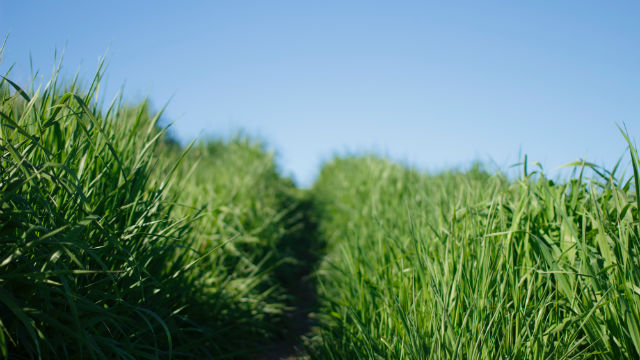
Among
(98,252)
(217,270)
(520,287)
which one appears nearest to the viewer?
(98,252)

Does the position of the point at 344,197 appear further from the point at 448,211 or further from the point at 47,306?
the point at 47,306

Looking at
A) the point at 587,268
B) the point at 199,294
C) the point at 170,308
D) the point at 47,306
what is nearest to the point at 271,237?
the point at 199,294

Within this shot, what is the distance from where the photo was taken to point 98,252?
1.39 metres

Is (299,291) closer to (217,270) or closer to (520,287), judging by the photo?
(217,270)

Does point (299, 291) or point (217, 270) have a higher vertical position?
point (217, 270)

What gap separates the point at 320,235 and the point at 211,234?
2638mm

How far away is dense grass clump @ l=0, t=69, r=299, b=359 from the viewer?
1180 millimetres

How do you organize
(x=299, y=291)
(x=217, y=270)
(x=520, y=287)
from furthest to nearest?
→ (x=299, y=291), (x=217, y=270), (x=520, y=287)

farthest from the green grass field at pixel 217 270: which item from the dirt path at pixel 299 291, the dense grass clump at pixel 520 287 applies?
the dirt path at pixel 299 291

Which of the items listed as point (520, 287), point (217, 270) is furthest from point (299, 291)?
point (520, 287)

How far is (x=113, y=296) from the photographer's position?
55.2 inches

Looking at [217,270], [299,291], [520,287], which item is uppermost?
[520,287]

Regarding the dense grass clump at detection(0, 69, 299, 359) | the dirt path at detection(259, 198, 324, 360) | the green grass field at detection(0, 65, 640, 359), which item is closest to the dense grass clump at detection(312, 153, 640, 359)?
the green grass field at detection(0, 65, 640, 359)

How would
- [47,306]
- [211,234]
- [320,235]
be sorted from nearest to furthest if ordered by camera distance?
[47,306] → [211,234] → [320,235]
